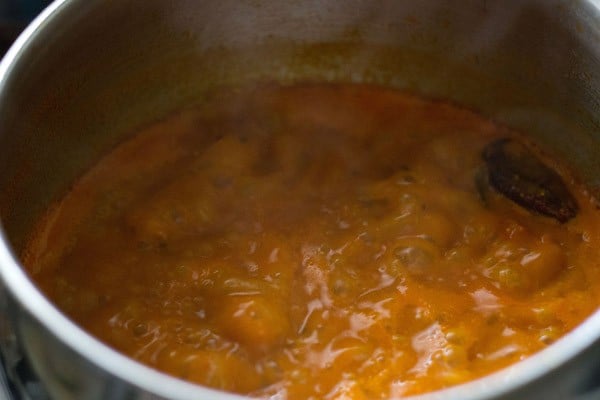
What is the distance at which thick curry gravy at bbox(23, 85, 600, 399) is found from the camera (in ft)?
3.02

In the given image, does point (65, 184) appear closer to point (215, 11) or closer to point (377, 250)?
point (215, 11)

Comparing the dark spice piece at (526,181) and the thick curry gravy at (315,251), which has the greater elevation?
the dark spice piece at (526,181)

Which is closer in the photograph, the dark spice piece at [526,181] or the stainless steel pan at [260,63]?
the stainless steel pan at [260,63]

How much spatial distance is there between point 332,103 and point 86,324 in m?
0.57

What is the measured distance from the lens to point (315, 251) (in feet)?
3.49

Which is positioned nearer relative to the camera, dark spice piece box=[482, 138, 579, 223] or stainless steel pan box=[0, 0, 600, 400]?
stainless steel pan box=[0, 0, 600, 400]

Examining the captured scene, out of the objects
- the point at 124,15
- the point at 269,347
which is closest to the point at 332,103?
the point at 124,15

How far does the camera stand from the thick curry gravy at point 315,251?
919mm

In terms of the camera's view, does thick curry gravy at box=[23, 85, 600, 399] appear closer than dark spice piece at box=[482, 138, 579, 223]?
Yes

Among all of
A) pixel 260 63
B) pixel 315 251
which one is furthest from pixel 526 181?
pixel 260 63

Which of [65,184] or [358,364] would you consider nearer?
[358,364]

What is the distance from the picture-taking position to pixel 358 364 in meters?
0.91

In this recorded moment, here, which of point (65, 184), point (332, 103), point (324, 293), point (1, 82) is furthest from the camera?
point (332, 103)

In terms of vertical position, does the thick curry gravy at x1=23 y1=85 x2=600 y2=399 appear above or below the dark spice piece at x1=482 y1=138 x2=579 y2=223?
below
